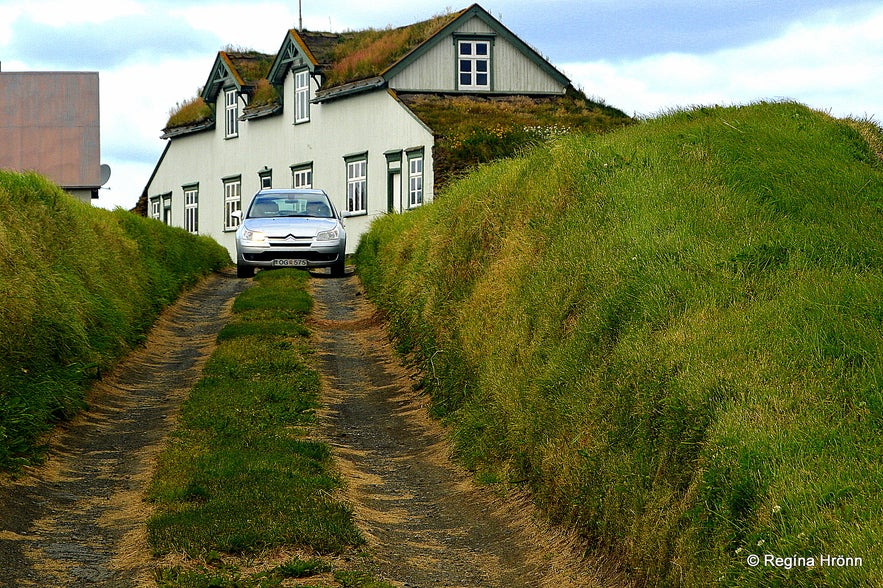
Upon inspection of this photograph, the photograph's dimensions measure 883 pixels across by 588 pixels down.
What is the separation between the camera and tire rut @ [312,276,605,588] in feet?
26.7

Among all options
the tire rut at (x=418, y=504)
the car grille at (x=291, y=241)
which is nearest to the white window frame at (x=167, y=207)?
the car grille at (x=291, y=241)

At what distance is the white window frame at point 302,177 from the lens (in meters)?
41.3

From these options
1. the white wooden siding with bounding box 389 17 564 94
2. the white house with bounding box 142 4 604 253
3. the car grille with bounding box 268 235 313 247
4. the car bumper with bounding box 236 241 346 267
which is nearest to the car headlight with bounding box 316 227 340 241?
the car bumper with bounding box 236 241 346 267

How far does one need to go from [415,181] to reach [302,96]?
27.0 ft

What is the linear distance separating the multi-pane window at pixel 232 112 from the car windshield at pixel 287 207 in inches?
822

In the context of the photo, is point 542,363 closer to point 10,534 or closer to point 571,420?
point 571,420

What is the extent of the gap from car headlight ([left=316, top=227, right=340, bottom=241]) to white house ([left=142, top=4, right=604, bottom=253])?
9.57m

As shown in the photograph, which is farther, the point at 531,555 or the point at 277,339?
the point at 277,339

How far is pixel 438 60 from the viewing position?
36719mm

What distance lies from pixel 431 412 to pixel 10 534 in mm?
5388

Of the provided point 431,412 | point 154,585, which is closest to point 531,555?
point 154,585

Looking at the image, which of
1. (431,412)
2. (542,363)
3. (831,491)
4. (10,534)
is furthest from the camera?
(431,412)

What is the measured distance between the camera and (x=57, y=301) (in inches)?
536

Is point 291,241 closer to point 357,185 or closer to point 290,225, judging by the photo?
point 290,225
